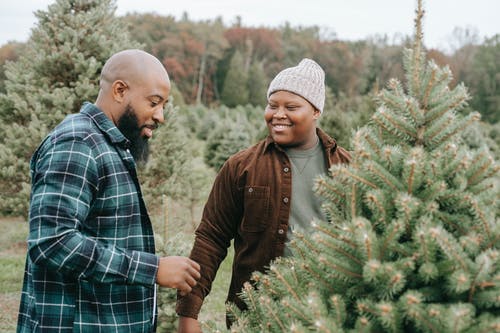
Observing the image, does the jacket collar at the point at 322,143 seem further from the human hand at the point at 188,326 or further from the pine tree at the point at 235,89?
the pine tree at the point at 235,89

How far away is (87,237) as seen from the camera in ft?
6.73

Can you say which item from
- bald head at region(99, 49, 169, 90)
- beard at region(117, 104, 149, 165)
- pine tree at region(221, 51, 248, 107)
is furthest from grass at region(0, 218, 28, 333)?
pine tree at region(221, 51, 248, 107)

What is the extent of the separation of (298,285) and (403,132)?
738mm

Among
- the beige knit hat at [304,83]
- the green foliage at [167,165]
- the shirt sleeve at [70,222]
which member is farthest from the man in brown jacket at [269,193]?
the green foliage at [167,165]

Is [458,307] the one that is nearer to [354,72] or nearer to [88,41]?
[88,41]

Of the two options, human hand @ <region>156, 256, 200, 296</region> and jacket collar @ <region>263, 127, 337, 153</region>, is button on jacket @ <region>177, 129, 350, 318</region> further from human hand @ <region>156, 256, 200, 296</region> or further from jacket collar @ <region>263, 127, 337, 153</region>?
human hand @ <region>156, 256, 200, 296</region>

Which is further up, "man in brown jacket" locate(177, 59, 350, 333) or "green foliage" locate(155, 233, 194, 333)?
"man in brown jacket" locate(177, 59, 350, 333)

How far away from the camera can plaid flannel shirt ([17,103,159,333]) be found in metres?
2.01

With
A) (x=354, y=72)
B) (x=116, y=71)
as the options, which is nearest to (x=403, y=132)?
(x=116, y=71)

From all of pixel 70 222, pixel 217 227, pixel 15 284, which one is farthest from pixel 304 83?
pixel 15 284

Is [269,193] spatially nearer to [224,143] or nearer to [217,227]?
[217,227]

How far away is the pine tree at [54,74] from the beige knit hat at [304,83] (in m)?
4.13

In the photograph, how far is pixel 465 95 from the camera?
1.87 m

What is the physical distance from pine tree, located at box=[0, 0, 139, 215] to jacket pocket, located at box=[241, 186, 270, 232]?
4.40m
